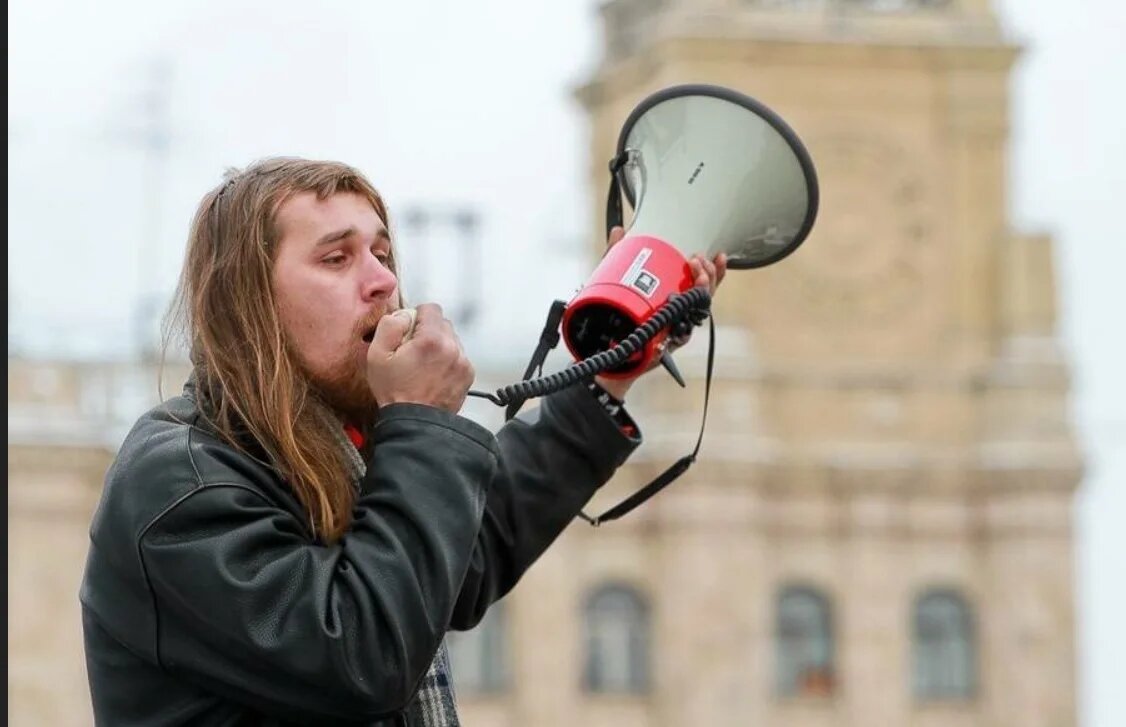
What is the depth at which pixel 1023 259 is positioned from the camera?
2962 cm

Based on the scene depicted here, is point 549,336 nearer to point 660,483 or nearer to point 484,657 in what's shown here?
point 660,483

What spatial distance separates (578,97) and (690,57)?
78.9 inches

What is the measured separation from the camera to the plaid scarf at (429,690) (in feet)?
7.36

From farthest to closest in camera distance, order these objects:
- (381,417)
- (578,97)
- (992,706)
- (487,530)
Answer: (578,97) → (992,706) → (487,530) → (381,417)

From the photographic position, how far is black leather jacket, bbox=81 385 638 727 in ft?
6.89

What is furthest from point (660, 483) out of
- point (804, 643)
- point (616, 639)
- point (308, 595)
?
point (804, 643)

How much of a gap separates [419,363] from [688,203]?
64cm

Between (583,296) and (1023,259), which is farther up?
(1023,259)

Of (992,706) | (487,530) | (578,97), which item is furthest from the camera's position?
(578,97)

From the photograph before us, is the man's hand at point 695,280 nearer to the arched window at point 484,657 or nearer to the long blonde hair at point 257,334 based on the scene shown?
the long blonde hair at point 257,334

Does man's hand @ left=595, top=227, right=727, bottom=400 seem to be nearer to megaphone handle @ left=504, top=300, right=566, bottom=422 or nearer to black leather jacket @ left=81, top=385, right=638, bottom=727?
megaphone handle @ left=504, top=300, right=566, bottom=422

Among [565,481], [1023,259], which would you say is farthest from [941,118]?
[565,481]

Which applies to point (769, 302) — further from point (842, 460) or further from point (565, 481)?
point (565, 481)

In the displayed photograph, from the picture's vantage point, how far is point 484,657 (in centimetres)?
2891
